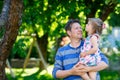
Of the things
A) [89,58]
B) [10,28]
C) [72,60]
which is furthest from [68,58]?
[10,28]

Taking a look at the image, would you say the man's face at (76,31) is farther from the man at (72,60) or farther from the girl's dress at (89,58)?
the girl's dress at (89,58)

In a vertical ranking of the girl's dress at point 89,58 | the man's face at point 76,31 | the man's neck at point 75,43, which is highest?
the man's face at point 76,31

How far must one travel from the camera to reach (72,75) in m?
5.48

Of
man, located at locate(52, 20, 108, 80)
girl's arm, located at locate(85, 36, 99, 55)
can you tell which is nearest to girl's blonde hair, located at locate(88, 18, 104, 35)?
girl's arm, located at locate(85, 36, 99, 55)

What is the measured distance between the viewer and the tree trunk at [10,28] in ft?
22.2

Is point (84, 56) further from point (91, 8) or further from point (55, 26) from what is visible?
point (55, 26)

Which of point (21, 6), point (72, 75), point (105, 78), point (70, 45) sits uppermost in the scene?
point (21, 6)

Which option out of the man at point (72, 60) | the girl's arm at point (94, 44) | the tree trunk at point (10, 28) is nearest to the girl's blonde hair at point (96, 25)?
the girl's arm at point (94, 44)

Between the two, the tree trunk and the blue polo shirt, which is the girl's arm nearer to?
the blue polo shirt

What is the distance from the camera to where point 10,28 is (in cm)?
693

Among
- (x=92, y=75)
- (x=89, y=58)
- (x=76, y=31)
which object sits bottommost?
(x=92, y=75)

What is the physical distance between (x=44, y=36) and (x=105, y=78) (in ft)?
11.4

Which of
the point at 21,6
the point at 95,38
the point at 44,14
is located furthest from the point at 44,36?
the point at 95,38

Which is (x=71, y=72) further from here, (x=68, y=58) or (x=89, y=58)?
(x=89, y=58)
